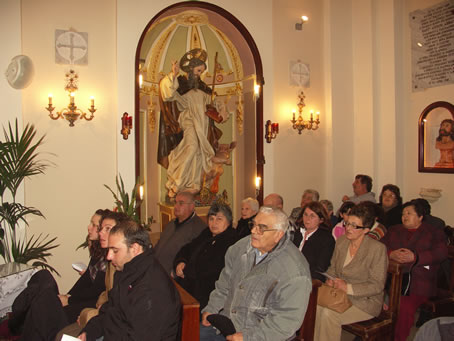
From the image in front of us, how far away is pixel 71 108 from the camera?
5234 mm

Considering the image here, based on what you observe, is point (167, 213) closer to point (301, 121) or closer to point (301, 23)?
point (301, 121)

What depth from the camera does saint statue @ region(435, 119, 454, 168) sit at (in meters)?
6.12

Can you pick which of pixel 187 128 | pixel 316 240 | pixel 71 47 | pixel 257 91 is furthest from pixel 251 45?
pixel 316 240

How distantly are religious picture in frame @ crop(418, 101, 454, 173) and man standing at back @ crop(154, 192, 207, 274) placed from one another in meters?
3.91

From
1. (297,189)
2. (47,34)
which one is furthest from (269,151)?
(47,34)

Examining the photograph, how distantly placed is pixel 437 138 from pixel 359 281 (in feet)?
12.6

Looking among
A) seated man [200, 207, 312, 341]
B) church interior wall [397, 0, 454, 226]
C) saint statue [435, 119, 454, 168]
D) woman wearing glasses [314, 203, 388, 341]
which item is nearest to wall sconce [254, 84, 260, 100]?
church interior wall [397, 0, 454, 226]

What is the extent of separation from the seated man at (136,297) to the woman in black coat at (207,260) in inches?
42.0

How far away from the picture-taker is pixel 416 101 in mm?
6668

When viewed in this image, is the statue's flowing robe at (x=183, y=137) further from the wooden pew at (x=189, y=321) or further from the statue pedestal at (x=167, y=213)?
the wooden pew at (x=189, y=321)

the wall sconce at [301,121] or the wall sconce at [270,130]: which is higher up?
the wall sconce at [301,121]

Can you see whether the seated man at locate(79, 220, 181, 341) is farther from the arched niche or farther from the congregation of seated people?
the arched niche

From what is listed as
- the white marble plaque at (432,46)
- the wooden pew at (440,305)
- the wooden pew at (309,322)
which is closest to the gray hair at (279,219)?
the wooden pew at (309,322)

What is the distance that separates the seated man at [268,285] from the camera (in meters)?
2.52
